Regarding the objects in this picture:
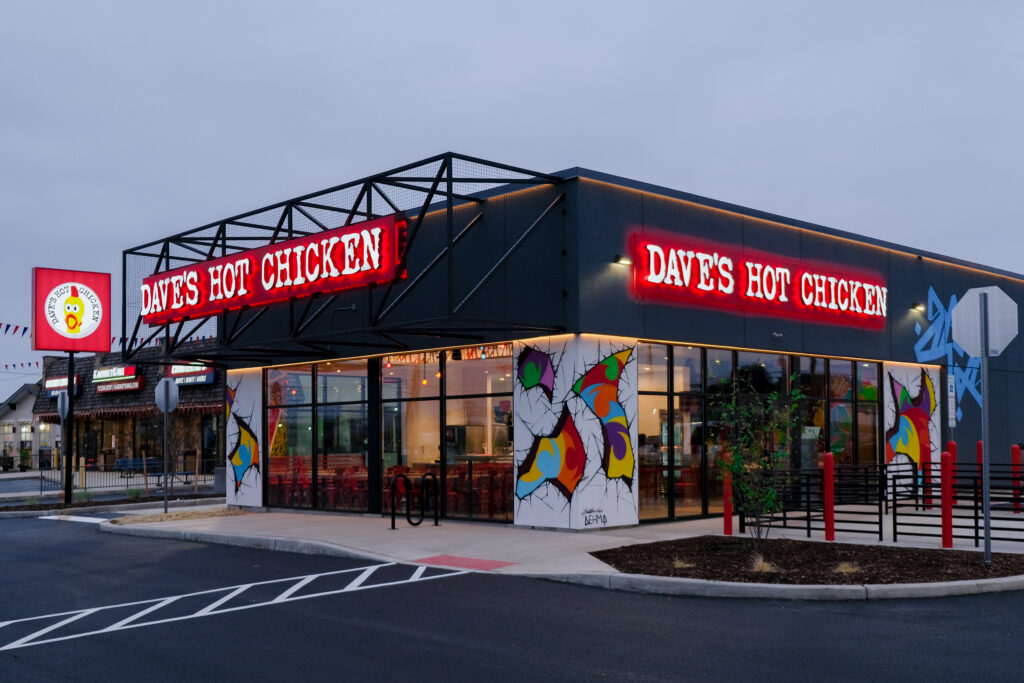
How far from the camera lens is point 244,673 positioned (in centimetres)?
784

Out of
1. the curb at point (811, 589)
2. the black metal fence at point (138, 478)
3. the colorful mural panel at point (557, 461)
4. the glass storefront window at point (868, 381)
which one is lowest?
the black metal fence at point (138, 478)

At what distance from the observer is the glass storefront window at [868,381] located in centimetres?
2414

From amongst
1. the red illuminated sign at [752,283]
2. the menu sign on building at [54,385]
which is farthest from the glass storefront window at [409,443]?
the menu sign on building at [54,385]

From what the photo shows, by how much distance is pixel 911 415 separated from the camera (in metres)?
25.3

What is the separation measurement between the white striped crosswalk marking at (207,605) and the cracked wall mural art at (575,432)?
4.44 metres

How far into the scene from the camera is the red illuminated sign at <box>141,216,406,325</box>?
17.3 m

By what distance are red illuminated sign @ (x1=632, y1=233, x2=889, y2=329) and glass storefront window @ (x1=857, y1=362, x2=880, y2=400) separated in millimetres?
1034

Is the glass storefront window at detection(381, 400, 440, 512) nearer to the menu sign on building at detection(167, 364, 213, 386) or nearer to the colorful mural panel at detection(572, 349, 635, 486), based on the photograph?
the colorful mural panel at detection(572, 349, 635, 486)

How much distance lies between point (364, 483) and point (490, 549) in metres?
7.06

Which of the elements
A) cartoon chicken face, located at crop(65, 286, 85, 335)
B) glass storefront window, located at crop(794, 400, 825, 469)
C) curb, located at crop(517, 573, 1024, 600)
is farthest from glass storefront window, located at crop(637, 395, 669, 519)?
cartoon chicken face, located at crop(65, 286, 85, 335)

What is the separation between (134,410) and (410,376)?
3131 centimetres

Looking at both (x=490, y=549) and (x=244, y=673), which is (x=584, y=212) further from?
(x=244, y=673)

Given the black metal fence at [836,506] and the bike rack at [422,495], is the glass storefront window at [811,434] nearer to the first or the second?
the black metal fence at [836,506]

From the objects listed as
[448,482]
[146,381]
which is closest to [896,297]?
[448,482]
